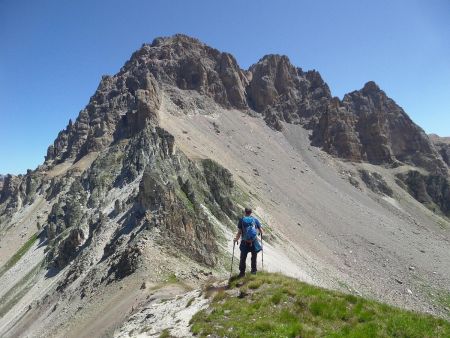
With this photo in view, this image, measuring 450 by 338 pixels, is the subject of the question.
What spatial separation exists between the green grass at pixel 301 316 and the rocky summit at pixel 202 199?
1647 mm

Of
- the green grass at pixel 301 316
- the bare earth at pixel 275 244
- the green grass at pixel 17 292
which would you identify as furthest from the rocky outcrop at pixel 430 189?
the green grass at pixel 301 316

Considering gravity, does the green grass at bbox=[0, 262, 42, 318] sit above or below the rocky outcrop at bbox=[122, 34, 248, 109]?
below

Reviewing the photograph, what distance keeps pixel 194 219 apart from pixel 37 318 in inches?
686

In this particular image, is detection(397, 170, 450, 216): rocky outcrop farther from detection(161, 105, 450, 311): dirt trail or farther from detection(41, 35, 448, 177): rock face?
detection(41, 35, 448, 177): rock face

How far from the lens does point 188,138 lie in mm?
103562

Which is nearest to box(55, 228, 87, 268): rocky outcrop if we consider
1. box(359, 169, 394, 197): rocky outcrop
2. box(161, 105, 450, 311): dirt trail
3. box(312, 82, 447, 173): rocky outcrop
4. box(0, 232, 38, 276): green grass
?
box(0, 232, 38, 276): green grass

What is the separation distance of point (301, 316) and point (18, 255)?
70.7 m

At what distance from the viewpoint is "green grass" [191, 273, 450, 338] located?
492 inches

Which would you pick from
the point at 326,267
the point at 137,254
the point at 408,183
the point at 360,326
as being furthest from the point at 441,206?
the point at 360,326

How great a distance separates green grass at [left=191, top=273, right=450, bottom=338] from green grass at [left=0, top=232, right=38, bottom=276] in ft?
210

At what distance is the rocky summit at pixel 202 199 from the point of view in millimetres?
33812

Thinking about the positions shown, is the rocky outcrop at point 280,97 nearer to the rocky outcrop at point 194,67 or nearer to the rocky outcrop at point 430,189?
the rocky outcrop at point 194,67

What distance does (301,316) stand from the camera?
44.4 ft

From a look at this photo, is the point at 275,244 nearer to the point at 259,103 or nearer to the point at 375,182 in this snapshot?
the point at 375,182
